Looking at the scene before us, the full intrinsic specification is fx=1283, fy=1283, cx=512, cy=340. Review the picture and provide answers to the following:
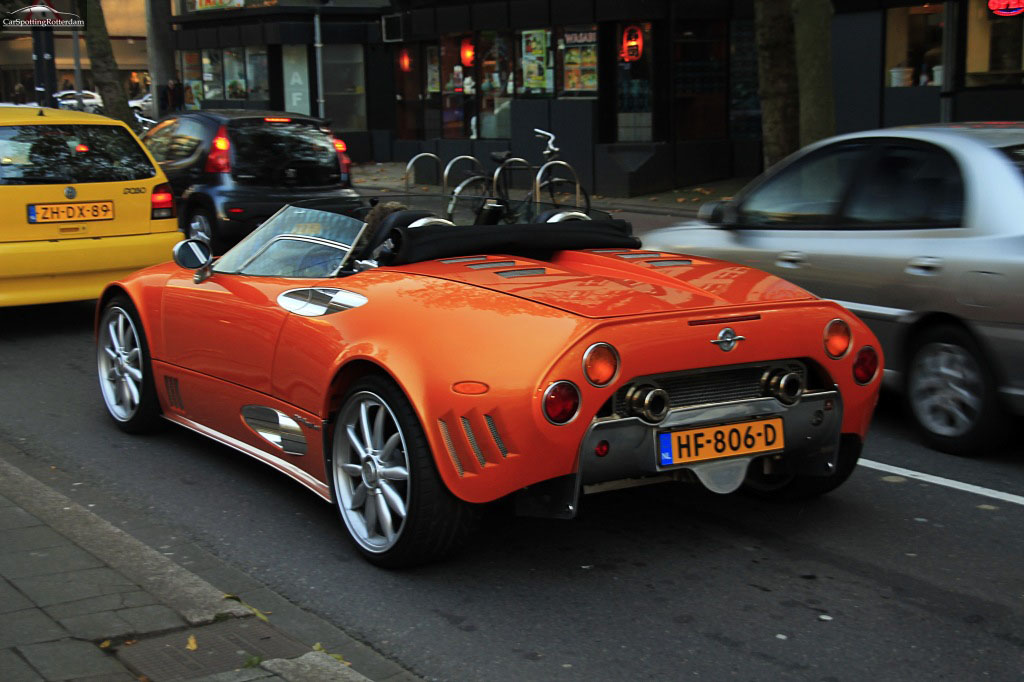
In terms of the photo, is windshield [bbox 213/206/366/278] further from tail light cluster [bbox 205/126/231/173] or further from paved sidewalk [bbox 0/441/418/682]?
tail light cluster [bbox 205/126/231/173]

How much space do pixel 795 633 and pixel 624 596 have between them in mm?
640

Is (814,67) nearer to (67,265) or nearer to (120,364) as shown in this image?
(67,265)

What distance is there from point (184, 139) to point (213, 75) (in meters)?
20.8

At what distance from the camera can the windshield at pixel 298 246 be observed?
566 centimetres

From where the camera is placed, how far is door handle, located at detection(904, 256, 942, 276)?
6.53 meters

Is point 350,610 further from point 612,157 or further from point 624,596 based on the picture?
point 612,157

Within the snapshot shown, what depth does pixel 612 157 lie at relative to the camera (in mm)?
21781

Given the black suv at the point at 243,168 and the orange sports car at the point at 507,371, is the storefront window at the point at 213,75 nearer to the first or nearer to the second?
the black suv at the point at 243,168

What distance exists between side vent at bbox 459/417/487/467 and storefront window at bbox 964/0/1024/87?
15.4 m

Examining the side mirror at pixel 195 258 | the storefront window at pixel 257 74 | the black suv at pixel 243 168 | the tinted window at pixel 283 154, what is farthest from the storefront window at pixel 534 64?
the side mirror at pixel 195 258

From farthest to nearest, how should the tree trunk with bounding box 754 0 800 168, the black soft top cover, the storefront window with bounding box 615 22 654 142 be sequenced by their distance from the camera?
the storefront window with bounding box 615 22 654 142 < the tree trunk with bounding box 754 0 800 168 < the black soft top cover

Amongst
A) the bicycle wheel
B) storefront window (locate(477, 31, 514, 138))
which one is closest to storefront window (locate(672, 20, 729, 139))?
storefront window (locate(477, 31, 514, 138))

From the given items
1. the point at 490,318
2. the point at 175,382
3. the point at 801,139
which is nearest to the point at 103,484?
the point at 175,382

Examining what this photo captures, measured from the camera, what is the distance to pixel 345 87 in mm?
31062
